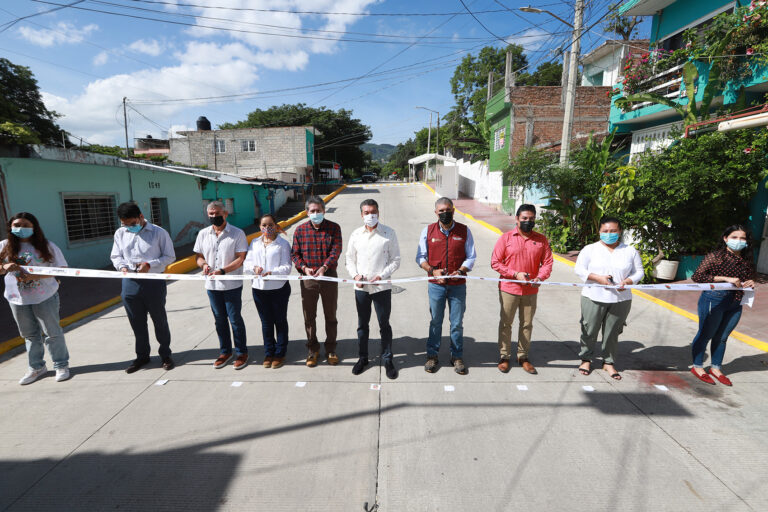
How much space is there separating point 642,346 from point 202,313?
6.53m

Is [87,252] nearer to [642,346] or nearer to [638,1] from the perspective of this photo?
[642,346]

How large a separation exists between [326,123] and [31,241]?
5084cm

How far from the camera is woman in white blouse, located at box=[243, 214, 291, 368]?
4129mm

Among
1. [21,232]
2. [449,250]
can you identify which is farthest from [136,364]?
[449,250]

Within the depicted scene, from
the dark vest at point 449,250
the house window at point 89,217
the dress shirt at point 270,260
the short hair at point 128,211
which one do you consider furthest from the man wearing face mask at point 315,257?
the house window at point 89,217

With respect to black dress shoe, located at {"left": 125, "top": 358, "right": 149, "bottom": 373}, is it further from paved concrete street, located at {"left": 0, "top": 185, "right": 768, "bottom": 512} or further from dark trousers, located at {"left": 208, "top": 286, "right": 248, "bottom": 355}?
dark trousers, located at {"left": 208, "top": 286, "right": 248, "bottom": 355}

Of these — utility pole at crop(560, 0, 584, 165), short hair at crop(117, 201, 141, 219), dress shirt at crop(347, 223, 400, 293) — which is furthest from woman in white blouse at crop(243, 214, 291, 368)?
utility pole at crop(560, 0, 584, 165)

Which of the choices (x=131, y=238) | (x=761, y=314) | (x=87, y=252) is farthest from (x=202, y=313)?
(x=761, y=314)

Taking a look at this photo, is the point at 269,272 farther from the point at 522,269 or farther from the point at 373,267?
the point at 522,269

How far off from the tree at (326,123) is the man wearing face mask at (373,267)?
1929 inches

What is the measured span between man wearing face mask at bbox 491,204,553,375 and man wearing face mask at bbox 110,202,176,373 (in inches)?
141

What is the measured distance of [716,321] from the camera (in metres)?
3.87

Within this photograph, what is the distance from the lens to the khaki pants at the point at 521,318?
4.04 meters

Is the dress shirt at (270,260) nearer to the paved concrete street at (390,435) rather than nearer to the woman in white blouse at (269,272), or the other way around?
the woman in white blouse at (269,272)
